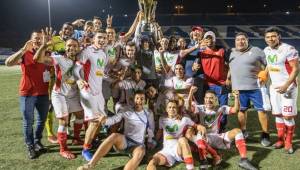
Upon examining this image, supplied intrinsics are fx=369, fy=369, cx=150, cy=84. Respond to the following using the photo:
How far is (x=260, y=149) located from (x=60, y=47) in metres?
3.58

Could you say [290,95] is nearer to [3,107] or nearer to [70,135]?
[70,135]

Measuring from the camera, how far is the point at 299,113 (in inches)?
324

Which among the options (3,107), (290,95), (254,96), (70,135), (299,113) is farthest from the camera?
(3,107)

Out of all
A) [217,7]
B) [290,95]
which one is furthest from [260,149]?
[217,7]

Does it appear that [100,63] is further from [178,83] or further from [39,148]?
[39,148]

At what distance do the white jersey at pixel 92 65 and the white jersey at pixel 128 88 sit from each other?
53cm

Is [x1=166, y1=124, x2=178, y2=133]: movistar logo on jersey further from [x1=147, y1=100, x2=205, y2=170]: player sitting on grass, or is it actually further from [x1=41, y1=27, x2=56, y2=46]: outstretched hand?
[x1=41, y1=27, x2=56, y2=46]: outstretched hand

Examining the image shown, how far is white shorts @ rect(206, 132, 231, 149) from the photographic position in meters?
5.40

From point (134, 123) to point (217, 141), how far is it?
1278 mm

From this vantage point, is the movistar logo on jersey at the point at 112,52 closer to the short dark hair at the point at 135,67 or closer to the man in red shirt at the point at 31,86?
the short dark hair at the point at 135,67

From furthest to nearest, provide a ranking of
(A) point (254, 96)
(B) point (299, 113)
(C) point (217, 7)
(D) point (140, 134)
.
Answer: (C) point (217, 7) → (B) point (299, 113) → (A) point (254, 96) → (D) point (140, 134)

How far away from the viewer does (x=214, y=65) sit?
6.12 metres

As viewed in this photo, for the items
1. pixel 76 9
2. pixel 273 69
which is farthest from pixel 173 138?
pixel 76 9

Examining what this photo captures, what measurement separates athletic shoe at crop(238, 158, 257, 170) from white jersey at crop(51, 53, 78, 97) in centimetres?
257
